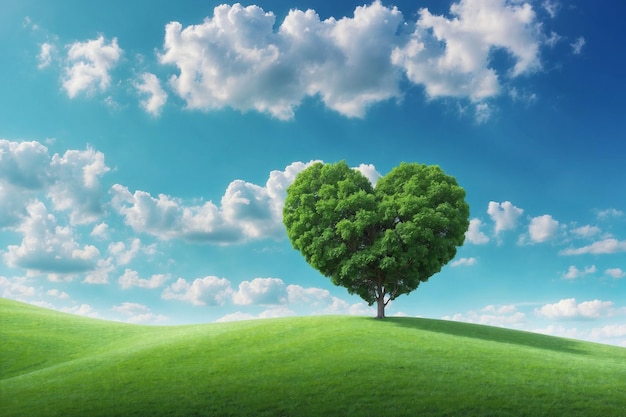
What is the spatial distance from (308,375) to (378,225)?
2492 cm

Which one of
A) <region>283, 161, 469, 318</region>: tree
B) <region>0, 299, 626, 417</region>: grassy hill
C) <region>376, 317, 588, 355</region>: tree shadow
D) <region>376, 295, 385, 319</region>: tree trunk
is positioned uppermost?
<region>283, 161, 469, 318</region>: tree

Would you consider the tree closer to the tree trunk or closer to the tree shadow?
the tree trunk

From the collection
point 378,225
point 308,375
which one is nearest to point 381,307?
point 378,225

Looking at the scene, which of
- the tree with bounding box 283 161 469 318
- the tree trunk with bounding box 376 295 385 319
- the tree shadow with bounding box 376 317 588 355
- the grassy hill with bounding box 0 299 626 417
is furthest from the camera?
the tree trunk with bounding box 376 295 385 319

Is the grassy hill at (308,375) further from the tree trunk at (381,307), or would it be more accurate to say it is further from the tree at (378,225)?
→ the tree at (378,225)

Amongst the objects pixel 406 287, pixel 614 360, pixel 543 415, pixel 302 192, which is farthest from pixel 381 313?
pixel 543 415

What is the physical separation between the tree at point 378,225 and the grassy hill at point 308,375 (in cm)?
546

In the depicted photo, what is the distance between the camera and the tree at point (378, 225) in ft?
163

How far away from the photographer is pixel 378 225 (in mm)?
53312

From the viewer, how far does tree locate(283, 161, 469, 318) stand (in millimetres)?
49781

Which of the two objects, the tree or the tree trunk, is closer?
the tree

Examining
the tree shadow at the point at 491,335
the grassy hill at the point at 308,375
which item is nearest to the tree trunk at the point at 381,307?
the tree shadow at the point at 491,335

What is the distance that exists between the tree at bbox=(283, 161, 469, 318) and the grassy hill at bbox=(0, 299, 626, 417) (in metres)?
5.46

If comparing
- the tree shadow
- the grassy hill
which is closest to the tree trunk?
the tree shadow
